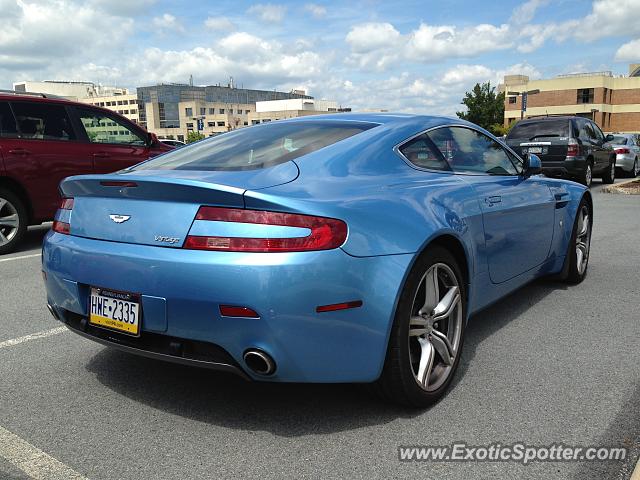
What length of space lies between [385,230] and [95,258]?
127 cm

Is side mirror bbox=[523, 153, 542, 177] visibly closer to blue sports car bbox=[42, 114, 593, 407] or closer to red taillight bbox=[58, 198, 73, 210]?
blue sports car bbox=[42, 114, 593, 407]

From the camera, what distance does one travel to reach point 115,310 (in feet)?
8.41

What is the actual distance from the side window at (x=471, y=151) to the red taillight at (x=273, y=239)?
135 centimetres

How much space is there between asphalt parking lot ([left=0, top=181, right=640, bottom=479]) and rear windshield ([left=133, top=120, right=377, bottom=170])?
3.76ft

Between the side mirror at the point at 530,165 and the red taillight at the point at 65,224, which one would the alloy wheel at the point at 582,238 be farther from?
the red taillight at the point at 65,224

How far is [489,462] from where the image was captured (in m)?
2.34

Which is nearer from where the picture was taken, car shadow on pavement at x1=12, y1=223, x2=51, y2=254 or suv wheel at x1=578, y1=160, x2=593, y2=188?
car shadow on pavement at x1=12, y1=223, x2=51, y2=254

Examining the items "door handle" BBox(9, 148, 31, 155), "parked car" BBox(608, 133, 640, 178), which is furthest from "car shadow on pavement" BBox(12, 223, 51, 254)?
"parked car" BBox(608, 133, 640, 178)

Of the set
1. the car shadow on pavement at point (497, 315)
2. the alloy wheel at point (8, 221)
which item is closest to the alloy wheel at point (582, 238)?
the car shadow on pavement at point (497, 315)

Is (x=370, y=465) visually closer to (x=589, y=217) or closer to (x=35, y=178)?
(x=589, y=217)

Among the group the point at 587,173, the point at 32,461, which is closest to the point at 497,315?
the point at 32,461

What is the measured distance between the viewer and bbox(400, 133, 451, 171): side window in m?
3.18
